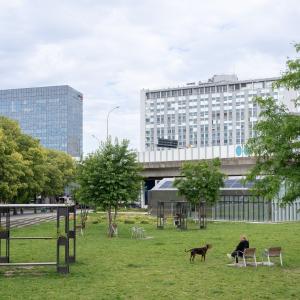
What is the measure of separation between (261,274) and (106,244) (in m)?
12.4

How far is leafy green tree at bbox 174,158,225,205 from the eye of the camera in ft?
150

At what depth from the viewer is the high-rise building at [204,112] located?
592ft

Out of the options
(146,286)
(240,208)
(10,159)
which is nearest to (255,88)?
(240,208)

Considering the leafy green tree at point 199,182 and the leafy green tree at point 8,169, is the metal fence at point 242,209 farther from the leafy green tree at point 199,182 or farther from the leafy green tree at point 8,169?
the leafy green tree at point 8,169

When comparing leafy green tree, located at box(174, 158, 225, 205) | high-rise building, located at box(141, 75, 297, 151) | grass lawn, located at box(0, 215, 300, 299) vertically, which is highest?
high-rise building, located at box(141, 75, 297, 151)

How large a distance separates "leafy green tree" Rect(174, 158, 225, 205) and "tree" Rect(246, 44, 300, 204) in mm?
27787

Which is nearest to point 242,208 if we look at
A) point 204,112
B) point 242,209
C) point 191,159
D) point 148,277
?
point 242,209

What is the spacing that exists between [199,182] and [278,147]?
29.6 meters

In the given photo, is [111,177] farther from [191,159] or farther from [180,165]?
[191,159]

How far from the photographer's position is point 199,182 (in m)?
45.6

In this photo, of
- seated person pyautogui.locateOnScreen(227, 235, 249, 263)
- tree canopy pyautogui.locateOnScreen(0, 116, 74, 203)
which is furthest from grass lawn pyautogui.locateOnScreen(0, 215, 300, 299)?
tree canopy pyautogui.locateOnScreen(0, 116, 74, 203)

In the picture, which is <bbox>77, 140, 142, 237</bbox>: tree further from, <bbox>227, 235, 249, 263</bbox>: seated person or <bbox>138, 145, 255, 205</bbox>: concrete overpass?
<bbox>138, 145, 255, 205</bbox>: concrete overpass

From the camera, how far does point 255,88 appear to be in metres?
179

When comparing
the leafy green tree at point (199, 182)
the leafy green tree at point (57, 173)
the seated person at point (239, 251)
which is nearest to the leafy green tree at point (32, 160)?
the leafy green tree at point (57, 173)
